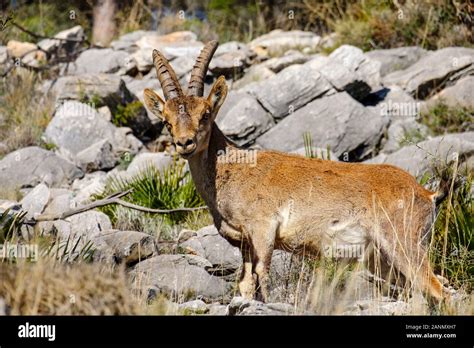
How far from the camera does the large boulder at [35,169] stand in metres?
18.5

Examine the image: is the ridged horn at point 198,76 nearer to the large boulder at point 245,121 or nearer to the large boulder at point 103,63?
the large boulder at point 245,121

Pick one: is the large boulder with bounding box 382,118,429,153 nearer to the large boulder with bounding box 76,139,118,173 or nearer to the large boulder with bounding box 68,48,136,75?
the large boulder with bounding box 76,139,118,173

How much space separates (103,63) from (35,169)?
7003mm

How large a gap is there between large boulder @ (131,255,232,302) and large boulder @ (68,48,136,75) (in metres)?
13.7

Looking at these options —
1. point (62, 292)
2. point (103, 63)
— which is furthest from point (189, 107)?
point (103, 63)

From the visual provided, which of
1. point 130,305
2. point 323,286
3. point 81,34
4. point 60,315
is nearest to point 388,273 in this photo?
point 323,286

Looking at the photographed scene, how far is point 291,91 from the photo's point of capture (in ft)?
65.9

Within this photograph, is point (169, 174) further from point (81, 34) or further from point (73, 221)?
point (81, 34)

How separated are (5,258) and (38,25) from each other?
2125cm

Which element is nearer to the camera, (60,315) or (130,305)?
(60,315)

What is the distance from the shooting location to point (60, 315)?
7242mm

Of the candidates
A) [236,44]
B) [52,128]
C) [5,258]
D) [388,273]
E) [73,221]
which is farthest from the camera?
[236,44]

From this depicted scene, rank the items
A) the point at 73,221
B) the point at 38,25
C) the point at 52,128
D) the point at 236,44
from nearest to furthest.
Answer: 1. the point at 73,221
2. the point at 52,128
3. the point at 236,44
4. the point at 38,25

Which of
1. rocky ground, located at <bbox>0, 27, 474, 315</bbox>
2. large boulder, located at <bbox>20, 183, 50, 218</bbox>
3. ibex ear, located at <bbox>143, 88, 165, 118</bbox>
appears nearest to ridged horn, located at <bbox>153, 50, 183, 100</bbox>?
ibex ear, located at <bbox>143, 88, 165, 118</bbox>
